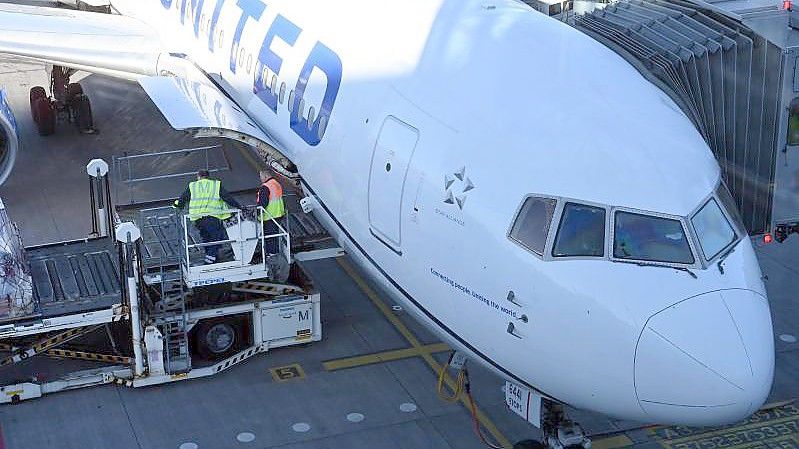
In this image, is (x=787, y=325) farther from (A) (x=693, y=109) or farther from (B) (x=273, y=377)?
(B) (x=273, y=377)

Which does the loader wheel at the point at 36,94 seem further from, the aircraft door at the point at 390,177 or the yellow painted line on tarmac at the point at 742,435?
the yellow painted line on tarmac at the point at 742,435

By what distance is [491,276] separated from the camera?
1066 centimetres

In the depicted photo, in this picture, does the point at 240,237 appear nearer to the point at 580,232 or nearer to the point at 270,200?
the point at 270,200

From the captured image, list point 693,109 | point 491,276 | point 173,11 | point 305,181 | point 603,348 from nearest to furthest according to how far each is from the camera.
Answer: point 603,348, point 491,276, point 693,109, point 305,181, point 173,11

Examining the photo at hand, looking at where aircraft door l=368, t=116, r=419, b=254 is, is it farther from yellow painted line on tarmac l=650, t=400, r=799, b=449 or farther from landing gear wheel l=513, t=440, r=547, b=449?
yellow painted line on tarmac l=650, t=400, r=799, b=449

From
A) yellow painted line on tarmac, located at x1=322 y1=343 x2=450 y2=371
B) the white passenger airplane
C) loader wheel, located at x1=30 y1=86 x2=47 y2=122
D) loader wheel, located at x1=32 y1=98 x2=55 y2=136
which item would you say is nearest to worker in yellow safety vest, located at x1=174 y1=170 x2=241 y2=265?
the white passenger airplane

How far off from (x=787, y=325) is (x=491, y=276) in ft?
28.3

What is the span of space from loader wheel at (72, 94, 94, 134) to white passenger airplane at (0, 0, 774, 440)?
11.0 m

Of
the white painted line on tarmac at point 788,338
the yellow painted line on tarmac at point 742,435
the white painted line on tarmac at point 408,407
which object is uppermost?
the white painted line on tarmac at point 788,338

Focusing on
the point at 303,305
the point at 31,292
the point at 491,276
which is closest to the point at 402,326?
the point at 303,305

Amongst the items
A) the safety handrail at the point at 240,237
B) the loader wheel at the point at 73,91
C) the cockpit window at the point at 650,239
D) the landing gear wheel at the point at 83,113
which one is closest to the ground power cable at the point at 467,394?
the cockpit window at the point at 650,239

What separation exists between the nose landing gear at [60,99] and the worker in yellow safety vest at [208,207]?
33.3 feet

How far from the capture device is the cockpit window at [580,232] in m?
10.3

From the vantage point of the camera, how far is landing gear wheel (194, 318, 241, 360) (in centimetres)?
1574
